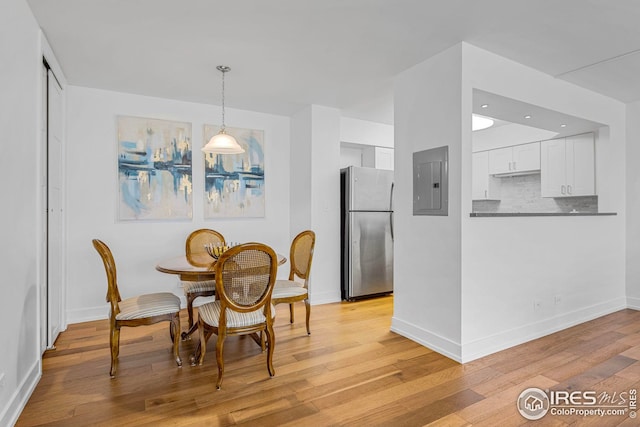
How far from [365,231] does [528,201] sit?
9.37 feet

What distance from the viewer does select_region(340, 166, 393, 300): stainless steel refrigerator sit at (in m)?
4.47

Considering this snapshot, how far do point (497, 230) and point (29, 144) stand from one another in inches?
139

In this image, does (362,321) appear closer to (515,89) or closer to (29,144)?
(515,89)

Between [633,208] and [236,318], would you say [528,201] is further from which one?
[236,318]

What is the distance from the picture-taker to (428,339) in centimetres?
298

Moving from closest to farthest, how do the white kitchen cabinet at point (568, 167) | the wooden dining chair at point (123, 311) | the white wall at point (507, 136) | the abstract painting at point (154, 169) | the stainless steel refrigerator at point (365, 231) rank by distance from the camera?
the wooden dining chair at point (123, 311) < the abstract painting at point (154, 169) < the white kitchen cabinet at point (568, 167) < the stainless steel refrigerator at point (365, 231) < the white wall at point (507, 136)

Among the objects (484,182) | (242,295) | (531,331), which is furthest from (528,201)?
(242,295)

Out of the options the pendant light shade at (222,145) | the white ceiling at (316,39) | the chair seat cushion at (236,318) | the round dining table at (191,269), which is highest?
the white ceiling at (316,39)

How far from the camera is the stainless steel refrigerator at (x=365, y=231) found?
176 inches

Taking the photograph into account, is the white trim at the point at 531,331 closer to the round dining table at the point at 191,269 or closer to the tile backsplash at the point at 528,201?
the tile backsplash at the point at 528,201

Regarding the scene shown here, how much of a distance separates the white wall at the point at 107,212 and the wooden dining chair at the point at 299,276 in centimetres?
130

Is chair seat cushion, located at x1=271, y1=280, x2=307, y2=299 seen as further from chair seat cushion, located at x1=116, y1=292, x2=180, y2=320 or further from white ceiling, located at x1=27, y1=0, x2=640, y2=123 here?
white ceiling, located at x1=27, y1=0, x2=640, y2=123

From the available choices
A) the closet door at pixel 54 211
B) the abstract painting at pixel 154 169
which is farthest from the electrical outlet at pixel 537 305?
the closet door at pixel 54 211

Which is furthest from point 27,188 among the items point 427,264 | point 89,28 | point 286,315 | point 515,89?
point 515,89
